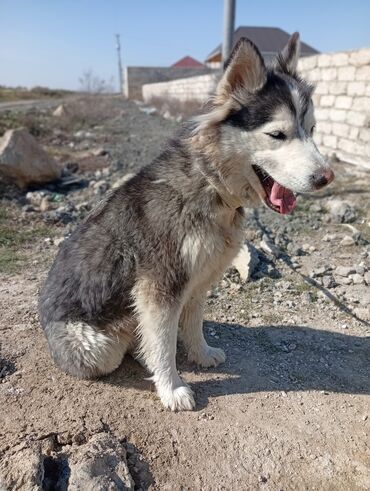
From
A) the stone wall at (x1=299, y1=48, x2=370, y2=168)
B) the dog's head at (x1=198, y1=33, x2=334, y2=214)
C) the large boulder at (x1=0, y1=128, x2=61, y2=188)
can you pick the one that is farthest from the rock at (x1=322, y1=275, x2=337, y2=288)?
the large boulder at (x1=0, y1=128, x2=61, y2=188)

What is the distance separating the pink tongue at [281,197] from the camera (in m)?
2.46

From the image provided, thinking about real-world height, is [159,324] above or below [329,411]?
above

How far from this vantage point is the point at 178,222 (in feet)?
8.23

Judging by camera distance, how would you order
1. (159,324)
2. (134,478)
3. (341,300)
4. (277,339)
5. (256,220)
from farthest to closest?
(256,220) → (341,300) → (277,339) → (159,324) → (134,478)

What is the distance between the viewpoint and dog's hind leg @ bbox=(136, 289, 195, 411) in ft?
8.27

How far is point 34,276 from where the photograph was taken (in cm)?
432

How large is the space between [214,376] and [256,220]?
9.73 ft

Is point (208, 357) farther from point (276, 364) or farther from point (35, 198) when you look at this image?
point (35, 198)

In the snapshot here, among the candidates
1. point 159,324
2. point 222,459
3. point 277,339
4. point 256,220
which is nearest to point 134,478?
point 222,459

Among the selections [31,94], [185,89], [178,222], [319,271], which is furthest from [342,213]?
[31,94]

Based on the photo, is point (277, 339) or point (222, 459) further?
point (277, 339)

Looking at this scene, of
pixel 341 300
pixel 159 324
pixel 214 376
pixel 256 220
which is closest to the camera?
pixel 159 324

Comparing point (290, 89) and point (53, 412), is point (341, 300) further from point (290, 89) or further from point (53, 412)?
point (53, 412)

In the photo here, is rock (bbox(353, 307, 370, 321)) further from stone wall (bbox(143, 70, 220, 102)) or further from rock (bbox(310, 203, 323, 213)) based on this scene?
stone wall (bbox(143, 70, 220, 102))
